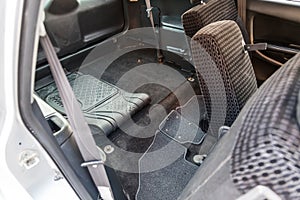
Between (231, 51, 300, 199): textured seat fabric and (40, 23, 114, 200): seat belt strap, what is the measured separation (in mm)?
448

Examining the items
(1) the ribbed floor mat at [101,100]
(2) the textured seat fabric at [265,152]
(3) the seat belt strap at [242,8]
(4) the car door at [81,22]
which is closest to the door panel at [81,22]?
(4) the car door at [81,22]

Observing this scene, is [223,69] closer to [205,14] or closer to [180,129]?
[205,14]

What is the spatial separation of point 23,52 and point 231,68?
0.73 m

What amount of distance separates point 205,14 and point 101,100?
2.69 feet

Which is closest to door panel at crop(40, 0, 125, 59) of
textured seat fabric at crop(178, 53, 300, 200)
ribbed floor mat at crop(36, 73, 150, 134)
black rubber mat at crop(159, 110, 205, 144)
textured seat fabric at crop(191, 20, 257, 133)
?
ribbed floor mat at crop(36, 73, 150, 134)

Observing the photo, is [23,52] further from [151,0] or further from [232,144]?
[151,0]

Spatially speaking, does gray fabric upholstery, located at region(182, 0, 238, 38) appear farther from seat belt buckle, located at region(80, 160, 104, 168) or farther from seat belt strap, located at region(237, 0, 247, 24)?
seat belt buckle, located at region(80, 160, 104, 168)

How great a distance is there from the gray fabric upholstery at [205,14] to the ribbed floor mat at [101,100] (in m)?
0.62

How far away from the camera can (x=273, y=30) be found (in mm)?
1778

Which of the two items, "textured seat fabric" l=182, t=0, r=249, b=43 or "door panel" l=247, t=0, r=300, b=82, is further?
"door panel" l=247, t=0, r=300, b=82

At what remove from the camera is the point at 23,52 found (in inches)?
25.2

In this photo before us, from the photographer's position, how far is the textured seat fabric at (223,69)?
1.10m

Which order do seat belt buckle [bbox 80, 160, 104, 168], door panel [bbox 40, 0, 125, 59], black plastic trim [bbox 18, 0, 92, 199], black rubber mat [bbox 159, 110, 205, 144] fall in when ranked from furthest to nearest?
door panel [bbox 40, 0, 125, 59] → black rubber mat [bbox 159, 110, 205, 144] → seat belt buckle [bbox 80, 160, 104, 168] → black plastic trim [bbox 18, 0, 92, 199]

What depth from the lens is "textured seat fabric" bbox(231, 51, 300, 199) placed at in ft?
1.40
